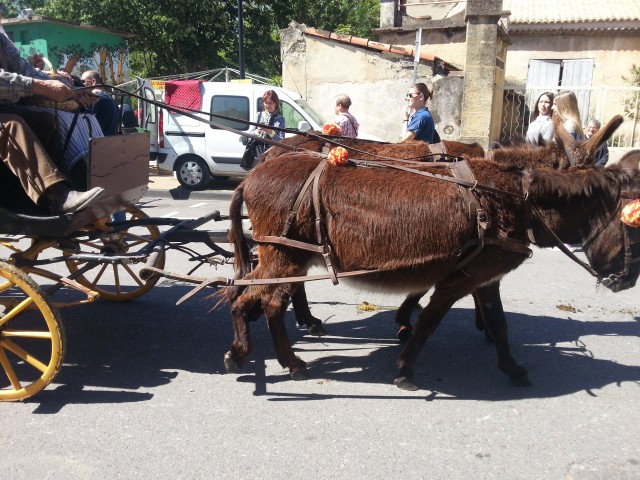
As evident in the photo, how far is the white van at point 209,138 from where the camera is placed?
1142 cm

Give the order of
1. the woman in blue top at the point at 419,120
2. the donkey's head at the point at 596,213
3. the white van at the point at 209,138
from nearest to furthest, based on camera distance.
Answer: the donkey's head at the point at 596,213 → the woman in blue top at the point at 419,120 → the white van at the point at 209,138

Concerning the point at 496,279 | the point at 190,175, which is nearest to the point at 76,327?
the point at 496,279

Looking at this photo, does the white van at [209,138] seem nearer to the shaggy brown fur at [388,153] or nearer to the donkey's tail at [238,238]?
the shaggy brown fur at [388,153]

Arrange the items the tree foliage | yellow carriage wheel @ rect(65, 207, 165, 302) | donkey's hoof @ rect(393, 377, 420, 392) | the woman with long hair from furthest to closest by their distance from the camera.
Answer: the tree foliage, the woman with long hair, yellow carriage wheel @ rect(65, 207, 165, 302), donkey's hoof @ rect(393, 377, 420, 392)

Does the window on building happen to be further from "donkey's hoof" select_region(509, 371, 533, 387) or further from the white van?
"donkey's hoof" select_region(509, 371, 533, 387)

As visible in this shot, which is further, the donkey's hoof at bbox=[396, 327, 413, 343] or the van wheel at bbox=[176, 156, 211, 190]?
the van wheel at bbox=[176, 156, 211, 190]

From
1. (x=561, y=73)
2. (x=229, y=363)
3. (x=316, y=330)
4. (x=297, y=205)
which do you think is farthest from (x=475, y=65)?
(x=229, y=363)

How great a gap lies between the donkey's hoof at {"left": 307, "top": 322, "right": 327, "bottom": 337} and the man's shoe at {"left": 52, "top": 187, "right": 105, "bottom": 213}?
1.96 metres

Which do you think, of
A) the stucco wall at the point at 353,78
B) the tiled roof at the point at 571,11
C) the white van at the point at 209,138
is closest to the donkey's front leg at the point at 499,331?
the white van at the point at 209,138

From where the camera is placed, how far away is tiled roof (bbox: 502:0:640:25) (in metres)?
16.7

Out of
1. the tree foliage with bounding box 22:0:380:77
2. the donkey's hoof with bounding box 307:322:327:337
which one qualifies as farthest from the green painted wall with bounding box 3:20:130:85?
the donkey's hoof with bounding box 307:322:327:337

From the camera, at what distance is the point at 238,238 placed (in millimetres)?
3980

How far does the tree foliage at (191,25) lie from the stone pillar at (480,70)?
1082 cm

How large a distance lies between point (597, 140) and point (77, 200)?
126 inches
